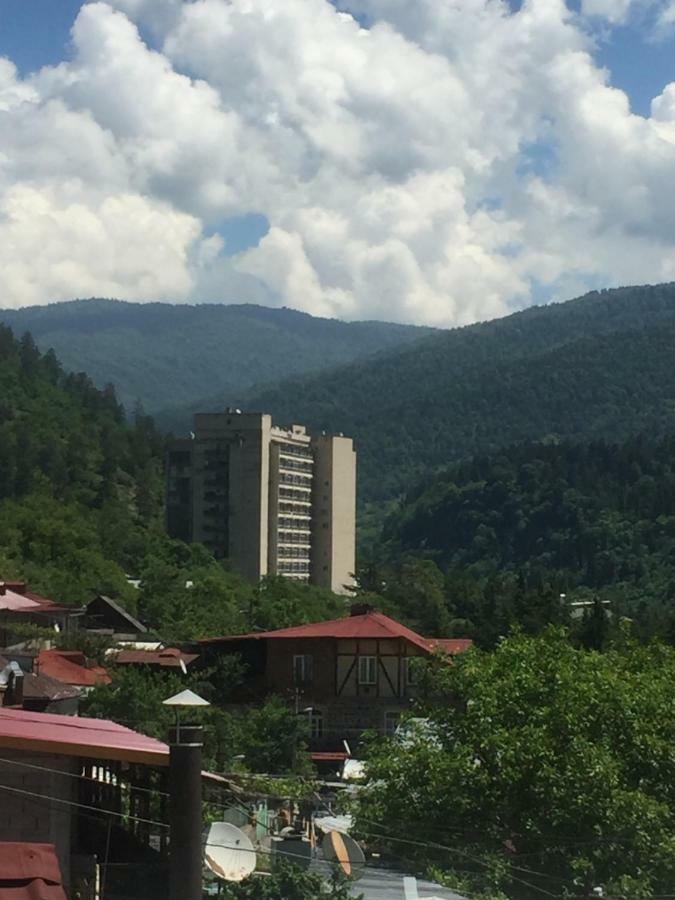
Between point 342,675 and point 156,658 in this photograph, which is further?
point 156,658

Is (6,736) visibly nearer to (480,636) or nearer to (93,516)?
(480,636)

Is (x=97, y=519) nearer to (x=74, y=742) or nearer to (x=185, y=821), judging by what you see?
(x=74, y=742)

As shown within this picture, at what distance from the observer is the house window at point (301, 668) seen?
175ft

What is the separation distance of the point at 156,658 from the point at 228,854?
38449 millimetres

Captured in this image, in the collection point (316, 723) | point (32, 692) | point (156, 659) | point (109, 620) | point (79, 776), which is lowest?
point (316, 723)

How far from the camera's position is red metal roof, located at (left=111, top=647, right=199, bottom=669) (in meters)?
53.6

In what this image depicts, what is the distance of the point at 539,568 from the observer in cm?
17738

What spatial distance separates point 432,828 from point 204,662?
105ft

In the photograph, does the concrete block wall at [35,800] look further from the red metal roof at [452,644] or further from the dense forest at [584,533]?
the dense forest at [584,533]

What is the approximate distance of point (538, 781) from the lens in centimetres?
2245

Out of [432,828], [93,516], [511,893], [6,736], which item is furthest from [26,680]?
[93,516]

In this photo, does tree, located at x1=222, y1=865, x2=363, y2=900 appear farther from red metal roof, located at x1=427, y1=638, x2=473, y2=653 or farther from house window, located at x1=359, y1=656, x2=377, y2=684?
house window, located at x1=359, y1=656, x2=377, y2=684

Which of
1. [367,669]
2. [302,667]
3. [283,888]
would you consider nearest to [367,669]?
[367,669]

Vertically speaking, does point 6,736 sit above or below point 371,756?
above
